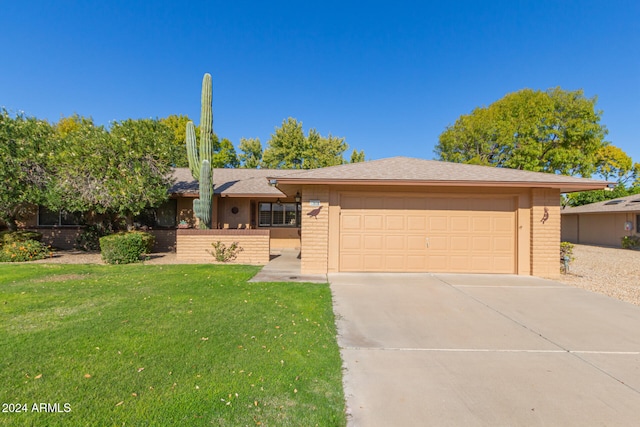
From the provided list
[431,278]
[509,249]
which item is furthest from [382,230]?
[509,249]

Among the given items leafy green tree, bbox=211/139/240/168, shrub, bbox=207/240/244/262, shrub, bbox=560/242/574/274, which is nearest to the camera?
A: shrub, bbox=560/242/574/274

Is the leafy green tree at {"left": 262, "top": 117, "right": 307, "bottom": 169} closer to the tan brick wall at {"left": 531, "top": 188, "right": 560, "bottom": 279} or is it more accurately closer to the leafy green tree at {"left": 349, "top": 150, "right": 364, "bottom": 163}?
the leafy green tree at {"left": 349, "top": 150, "right": 364, "bottom": 163}

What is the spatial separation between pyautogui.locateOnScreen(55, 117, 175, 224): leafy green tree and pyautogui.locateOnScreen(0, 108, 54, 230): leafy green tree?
69 cm

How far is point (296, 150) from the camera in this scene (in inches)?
1107

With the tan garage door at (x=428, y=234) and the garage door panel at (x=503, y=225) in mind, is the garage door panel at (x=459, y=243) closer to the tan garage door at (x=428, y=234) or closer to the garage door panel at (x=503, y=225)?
the tan garage door at (x=428, y=234)

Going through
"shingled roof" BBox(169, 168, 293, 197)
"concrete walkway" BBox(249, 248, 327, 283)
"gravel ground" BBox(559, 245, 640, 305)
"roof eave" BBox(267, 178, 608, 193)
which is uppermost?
"shingled roof" BBox(169, 168, 293, 197)

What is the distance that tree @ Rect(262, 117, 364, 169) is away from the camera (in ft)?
91.9

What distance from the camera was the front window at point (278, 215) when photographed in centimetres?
1509

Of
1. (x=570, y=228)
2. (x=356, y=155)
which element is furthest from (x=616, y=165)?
(x=356, y=155)

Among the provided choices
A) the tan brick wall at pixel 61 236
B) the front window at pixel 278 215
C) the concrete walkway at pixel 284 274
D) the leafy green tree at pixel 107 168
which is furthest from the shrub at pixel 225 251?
the tan brick wall at pixel 61 236

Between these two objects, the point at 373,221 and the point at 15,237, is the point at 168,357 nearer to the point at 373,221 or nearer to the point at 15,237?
the point at 373,221

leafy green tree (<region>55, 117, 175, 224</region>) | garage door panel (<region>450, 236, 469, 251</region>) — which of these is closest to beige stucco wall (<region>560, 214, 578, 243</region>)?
garage door panel (<region>450, 236, 469, 251</region>)

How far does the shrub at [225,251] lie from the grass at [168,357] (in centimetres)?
428

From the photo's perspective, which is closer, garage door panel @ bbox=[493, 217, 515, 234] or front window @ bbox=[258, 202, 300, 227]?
garage door panel @ bbox=[493, 217, 515, 234]
